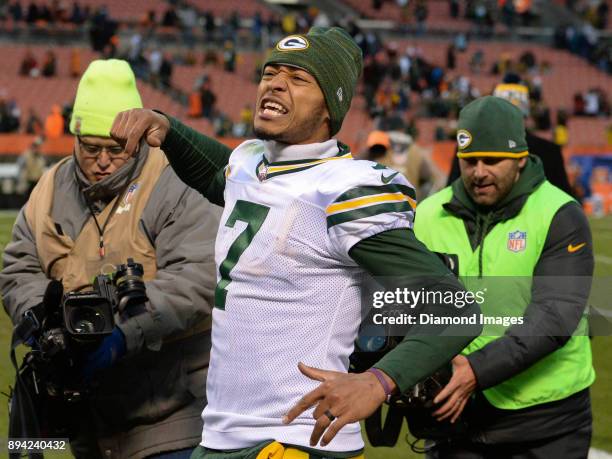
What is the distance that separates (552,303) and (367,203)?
147 cm

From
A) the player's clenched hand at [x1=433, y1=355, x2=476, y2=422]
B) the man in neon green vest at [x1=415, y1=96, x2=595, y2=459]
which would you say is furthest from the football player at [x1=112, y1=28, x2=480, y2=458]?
the man in neon green vest at [x1=415, y1=96, x2=595, y2=459]

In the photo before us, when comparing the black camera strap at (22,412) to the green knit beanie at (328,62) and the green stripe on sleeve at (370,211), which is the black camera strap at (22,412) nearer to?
the green knit beanie at (328,62)

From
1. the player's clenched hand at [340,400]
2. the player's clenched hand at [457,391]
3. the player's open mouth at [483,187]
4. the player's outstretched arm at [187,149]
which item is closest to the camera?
the player's clenched hand at [340,400]

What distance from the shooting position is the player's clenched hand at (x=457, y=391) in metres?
3.80

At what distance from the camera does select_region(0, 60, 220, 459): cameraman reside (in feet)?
12.7

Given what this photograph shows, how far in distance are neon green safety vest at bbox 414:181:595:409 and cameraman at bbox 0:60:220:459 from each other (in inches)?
34.5

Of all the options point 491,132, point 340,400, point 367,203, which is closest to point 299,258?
point 367,203

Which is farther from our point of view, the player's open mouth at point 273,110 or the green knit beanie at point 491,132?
the green knit beanie at point 491,132

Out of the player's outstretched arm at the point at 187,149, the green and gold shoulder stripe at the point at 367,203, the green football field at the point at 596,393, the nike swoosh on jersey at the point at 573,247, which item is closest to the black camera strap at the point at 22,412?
the green football field at the point at 596,393

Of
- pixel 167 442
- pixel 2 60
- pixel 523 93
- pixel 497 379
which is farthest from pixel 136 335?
pixel 2 60

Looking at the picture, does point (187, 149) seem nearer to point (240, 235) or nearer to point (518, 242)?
point (240, 235)

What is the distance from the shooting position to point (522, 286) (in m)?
4.06

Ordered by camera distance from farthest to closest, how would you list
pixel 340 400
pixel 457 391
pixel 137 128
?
pixel 457 391, pixel 137 128, pixel 340 400

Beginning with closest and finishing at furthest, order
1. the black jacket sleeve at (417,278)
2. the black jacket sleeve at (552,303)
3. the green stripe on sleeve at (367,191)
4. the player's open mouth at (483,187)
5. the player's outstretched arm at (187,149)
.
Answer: the black jacket sleeve at (417,278) < the green stripe on sleeve at (367,191) < the player's outstretched arm at (187,149) < the black jacket sleeve at (552,303) < the player's open mouth at (483,187)
